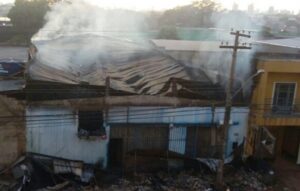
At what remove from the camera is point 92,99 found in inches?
774

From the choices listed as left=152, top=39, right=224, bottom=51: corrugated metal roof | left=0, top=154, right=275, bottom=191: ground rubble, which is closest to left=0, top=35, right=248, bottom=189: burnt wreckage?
left=0, top=154, right=275, bottom=191: ground rubble

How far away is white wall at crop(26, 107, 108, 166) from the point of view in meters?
19.3

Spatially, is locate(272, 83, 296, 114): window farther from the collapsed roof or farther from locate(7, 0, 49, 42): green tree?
locate(7, 0, 49, 42): green tree

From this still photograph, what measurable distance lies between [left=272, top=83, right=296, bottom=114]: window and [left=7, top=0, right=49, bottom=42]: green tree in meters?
33.6

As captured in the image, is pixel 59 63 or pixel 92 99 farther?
pixel 59 63

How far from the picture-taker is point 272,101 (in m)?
22.0

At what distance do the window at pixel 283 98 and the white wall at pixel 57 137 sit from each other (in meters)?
8.42

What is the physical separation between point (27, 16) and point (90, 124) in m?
34.8

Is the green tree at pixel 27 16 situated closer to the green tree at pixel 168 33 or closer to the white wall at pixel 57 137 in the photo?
the green tree at pixel 168 33

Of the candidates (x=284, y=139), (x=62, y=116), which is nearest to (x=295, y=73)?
(x=284, y=139)

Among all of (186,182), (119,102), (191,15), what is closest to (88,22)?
(119,102)

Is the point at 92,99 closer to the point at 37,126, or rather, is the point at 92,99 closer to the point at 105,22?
the point at 37,126

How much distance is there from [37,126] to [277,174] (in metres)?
11.5

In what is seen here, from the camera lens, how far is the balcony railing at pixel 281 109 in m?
21.8
